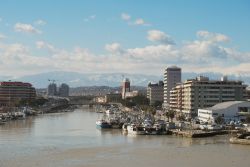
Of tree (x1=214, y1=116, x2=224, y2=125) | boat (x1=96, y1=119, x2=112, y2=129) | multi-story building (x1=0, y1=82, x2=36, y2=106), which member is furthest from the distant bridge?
tree (x1=214, y1=116, x2=224, y2=125)

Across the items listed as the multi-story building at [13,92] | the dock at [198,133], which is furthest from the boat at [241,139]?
the multi-story building at [13,92]

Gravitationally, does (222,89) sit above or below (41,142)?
above

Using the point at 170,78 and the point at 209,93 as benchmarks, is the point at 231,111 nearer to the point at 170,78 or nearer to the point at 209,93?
the point at 209,93

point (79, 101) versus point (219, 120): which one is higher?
point (79, 101)

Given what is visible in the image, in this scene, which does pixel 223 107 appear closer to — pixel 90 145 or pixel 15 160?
pixel 90 145

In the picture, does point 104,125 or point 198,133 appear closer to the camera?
point 198,133

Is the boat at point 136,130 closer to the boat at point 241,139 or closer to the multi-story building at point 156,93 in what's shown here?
the boat at point 241,139

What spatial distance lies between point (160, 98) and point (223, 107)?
53.0 meters

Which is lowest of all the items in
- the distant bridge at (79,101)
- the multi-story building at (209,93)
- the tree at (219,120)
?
the tree at (219,120)

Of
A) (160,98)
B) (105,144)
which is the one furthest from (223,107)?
(160,98)

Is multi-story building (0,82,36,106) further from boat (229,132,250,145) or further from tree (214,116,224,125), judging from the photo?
boat (229,132,250,145)

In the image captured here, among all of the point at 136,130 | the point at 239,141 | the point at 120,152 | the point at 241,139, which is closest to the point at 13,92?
the point at 136,130

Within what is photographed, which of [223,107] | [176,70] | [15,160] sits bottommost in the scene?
[15,160]

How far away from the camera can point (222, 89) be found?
5834 cm
